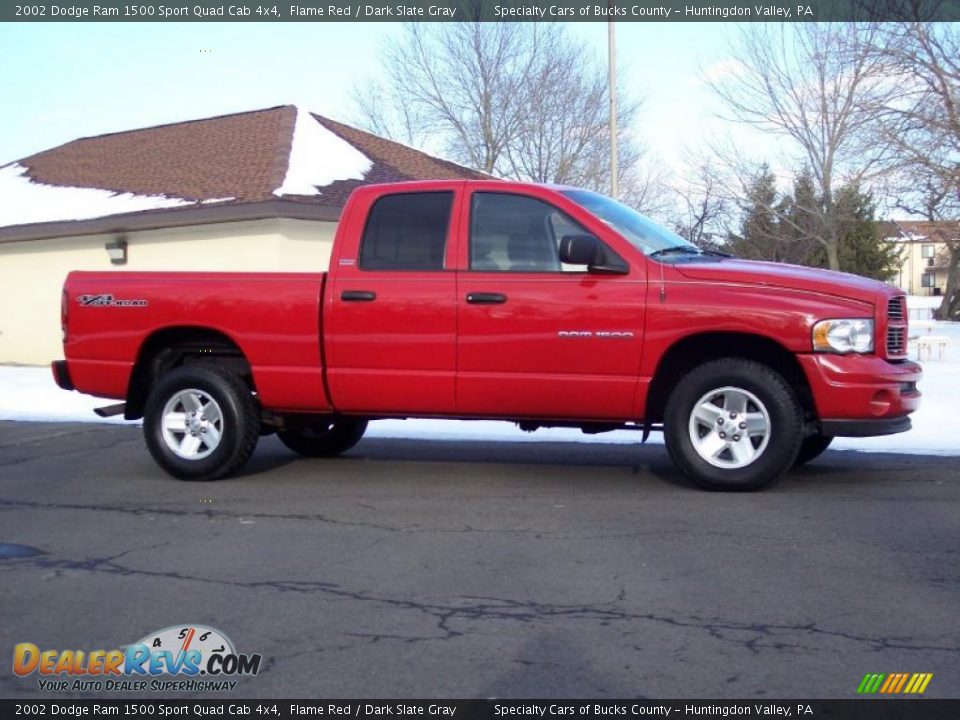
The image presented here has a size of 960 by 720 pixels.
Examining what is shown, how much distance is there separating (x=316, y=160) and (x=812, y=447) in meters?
13.0

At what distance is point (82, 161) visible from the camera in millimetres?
22562

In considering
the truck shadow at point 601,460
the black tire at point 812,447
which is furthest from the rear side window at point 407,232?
the black tire at point 812,447

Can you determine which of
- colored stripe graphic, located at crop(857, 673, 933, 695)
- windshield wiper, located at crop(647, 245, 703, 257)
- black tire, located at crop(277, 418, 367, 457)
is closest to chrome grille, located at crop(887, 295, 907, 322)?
windshield wiper, located at crop(647, 245, 703, 257)

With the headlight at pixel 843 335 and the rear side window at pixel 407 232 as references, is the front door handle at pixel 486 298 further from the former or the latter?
the headlight at pixel 843 335

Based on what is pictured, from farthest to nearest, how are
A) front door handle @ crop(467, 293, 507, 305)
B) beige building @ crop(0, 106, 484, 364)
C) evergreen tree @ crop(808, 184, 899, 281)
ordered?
evergreen tree @ crop(808, 184, 899, 281) → beige building @ crop(0, 106, 484, 364) → front door handle @ crop(467, 293, 507, 305)

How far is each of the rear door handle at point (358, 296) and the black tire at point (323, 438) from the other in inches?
65.2

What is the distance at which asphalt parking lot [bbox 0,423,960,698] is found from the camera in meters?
3.97

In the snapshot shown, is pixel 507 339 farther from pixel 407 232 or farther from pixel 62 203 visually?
pixel 62 203

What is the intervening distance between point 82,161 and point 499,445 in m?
16.4

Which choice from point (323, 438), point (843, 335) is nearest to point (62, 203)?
point (323, 438)

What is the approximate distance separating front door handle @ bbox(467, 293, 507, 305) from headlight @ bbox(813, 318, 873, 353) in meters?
2.00

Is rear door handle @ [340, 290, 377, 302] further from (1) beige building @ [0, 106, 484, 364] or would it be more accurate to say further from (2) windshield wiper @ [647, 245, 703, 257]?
(1) beige building @ [0, 106, 484, 364]

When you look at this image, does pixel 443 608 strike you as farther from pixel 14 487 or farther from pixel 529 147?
pixel 529 147

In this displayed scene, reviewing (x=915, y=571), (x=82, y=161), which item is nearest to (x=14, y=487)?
(x=915, y=571)
